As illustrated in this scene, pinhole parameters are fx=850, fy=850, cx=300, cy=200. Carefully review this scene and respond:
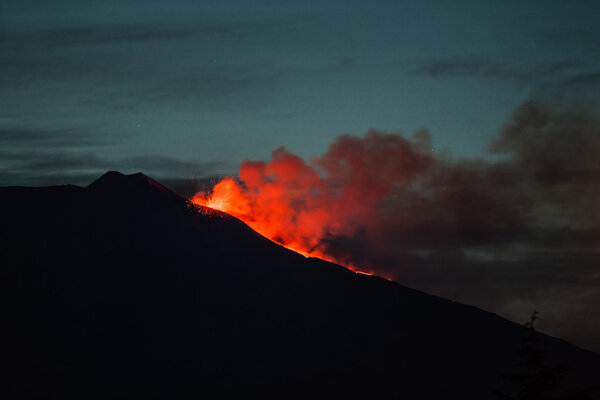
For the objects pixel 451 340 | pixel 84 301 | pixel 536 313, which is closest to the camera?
pixel 536 313

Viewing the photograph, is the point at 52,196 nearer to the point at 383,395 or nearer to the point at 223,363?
the point at 223,363

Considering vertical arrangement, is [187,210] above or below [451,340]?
above

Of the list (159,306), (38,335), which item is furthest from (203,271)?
(38,335)

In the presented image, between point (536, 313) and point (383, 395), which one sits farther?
point (383, 395)

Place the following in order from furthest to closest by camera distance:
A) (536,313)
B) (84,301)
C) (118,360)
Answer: (84,301) → (118,360) → (536,313)

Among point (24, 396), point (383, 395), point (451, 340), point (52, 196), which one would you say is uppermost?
point (52, 196)

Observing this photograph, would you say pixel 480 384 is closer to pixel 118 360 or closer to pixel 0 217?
pixel 118 360

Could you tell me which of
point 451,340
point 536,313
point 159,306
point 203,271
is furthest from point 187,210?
point 536,313
